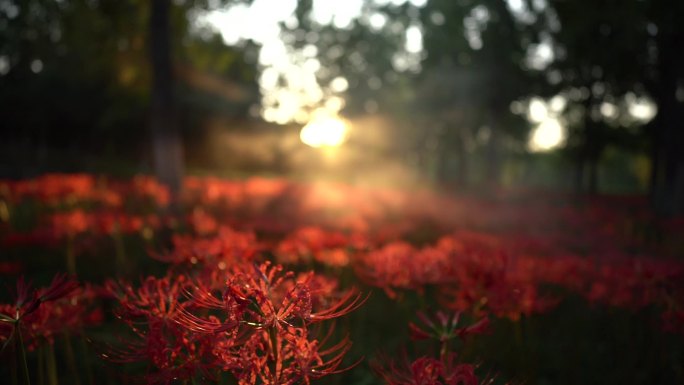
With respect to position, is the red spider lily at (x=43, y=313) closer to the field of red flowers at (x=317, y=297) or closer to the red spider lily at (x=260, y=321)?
the field of red flowers at (x=317, y=297)

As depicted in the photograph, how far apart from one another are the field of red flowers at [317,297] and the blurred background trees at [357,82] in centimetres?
231

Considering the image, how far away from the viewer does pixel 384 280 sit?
2.55 metres

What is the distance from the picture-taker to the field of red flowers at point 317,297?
1.43 meters

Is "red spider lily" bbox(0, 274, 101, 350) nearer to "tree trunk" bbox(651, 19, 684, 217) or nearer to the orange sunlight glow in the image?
"tree trunk" bbox(651, 19, 684, 217)

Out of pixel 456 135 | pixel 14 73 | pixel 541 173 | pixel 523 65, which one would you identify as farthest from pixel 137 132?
pixel 541 173

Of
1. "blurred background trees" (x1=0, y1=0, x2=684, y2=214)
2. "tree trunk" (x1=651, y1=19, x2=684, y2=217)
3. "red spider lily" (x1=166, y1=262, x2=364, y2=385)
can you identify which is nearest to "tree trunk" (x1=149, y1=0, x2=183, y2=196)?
"blurred background trees" (x1=0, y1=0, x2=684, y2=214)

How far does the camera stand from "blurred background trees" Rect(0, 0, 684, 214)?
8.99 metres

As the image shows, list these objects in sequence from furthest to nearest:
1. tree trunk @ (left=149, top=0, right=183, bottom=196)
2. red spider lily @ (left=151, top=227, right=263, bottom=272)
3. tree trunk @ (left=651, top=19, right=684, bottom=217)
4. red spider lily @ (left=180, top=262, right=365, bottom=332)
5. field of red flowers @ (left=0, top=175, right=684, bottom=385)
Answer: tree trunk @ (left=651, top=19, right=684, bottom=217) → tree trunk @ (left=149, top=0, right=183, bottom=196) → red spider lily @ (left=151, top=227, right=263, bottom=272) → field of red flowers @ (left=0, top=175, right=684, bottom=385) → red spider lily @ (left=180, top=262, right=365, bottom=332)

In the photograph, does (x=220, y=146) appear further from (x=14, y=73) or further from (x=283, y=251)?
(x=283, y=251)

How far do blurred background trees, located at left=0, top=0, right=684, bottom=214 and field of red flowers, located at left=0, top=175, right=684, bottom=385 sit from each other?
7.58 ft

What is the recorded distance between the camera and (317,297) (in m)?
2.12

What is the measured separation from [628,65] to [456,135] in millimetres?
13757

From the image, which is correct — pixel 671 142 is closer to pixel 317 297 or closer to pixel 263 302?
pixel 317 297

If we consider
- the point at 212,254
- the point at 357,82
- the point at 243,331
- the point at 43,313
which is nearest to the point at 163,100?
the point at 212,254
